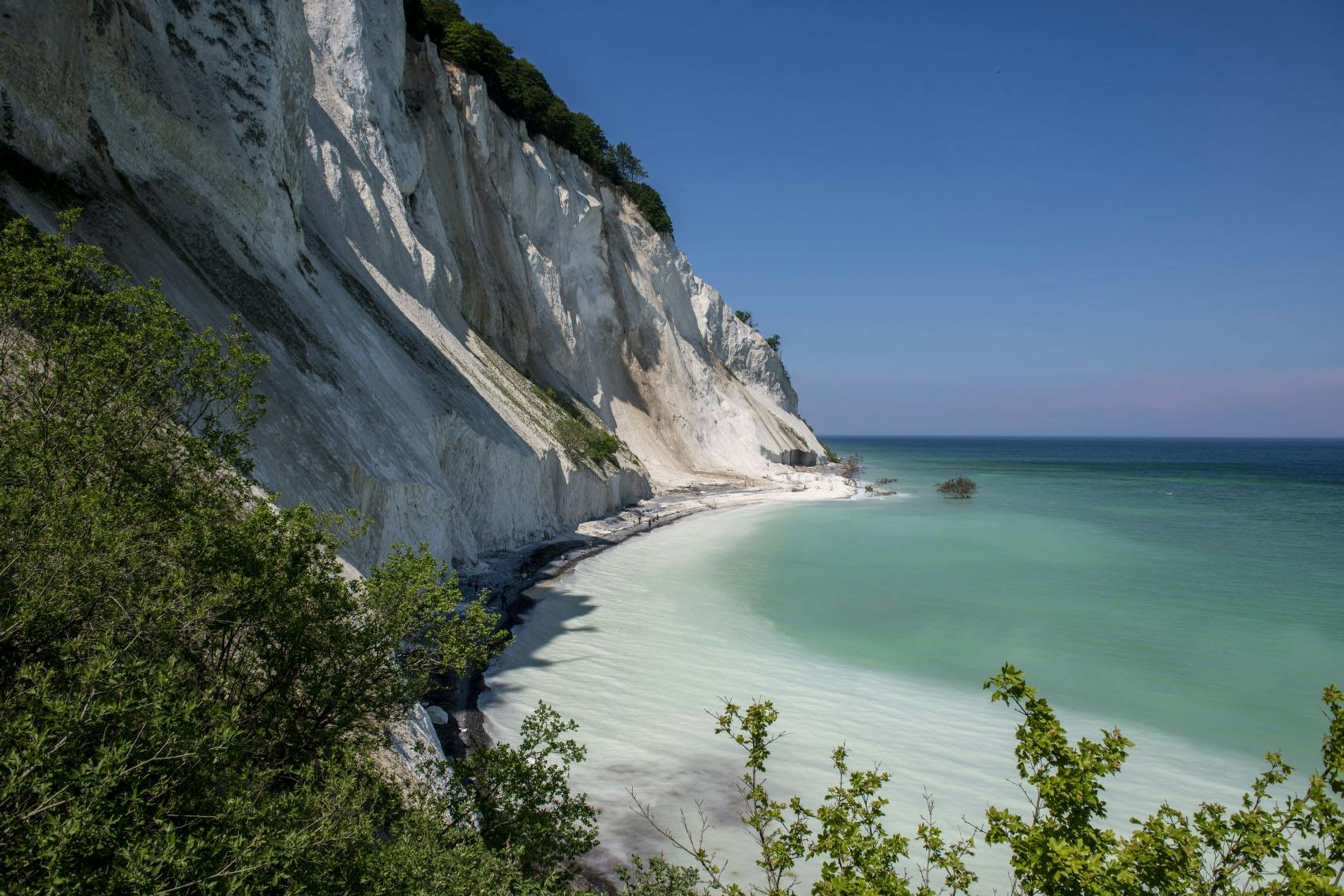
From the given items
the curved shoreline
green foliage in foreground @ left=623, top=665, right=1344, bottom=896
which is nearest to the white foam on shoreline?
the curved shoreline

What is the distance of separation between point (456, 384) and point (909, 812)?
16.8 m

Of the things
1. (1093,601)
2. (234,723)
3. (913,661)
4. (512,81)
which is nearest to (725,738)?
(913,661)

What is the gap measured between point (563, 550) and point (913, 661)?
11.4 m

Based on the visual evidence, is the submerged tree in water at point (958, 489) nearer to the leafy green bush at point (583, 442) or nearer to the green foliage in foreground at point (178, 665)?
the leafy green bush at point (583, 442)

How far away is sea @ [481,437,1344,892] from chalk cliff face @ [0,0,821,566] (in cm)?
428

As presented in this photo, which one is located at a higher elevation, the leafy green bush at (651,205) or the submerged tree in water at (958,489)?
the leafy green bush at (651,205)

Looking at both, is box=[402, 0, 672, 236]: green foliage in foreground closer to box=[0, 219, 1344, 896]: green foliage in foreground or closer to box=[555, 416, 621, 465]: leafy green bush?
box=[555, 416, 621, 465]: leafy green bush

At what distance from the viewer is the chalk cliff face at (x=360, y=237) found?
11.2 m

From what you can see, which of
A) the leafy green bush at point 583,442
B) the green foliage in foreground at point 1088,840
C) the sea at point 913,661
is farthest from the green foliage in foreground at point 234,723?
the leafy green bush at point 583,442

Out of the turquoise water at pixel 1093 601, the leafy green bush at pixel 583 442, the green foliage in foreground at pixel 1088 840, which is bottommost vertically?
the turquoise water at pixel 1093 601

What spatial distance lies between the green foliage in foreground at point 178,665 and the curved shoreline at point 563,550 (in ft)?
6.96

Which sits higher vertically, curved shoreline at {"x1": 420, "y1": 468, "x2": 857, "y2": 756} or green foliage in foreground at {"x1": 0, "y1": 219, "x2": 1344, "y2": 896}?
green foliage in foreground at {"x1": 0, "y1": 219, "x2": 1344, "y2": 896}

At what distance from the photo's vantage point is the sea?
403 inches

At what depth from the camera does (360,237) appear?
23391mm
